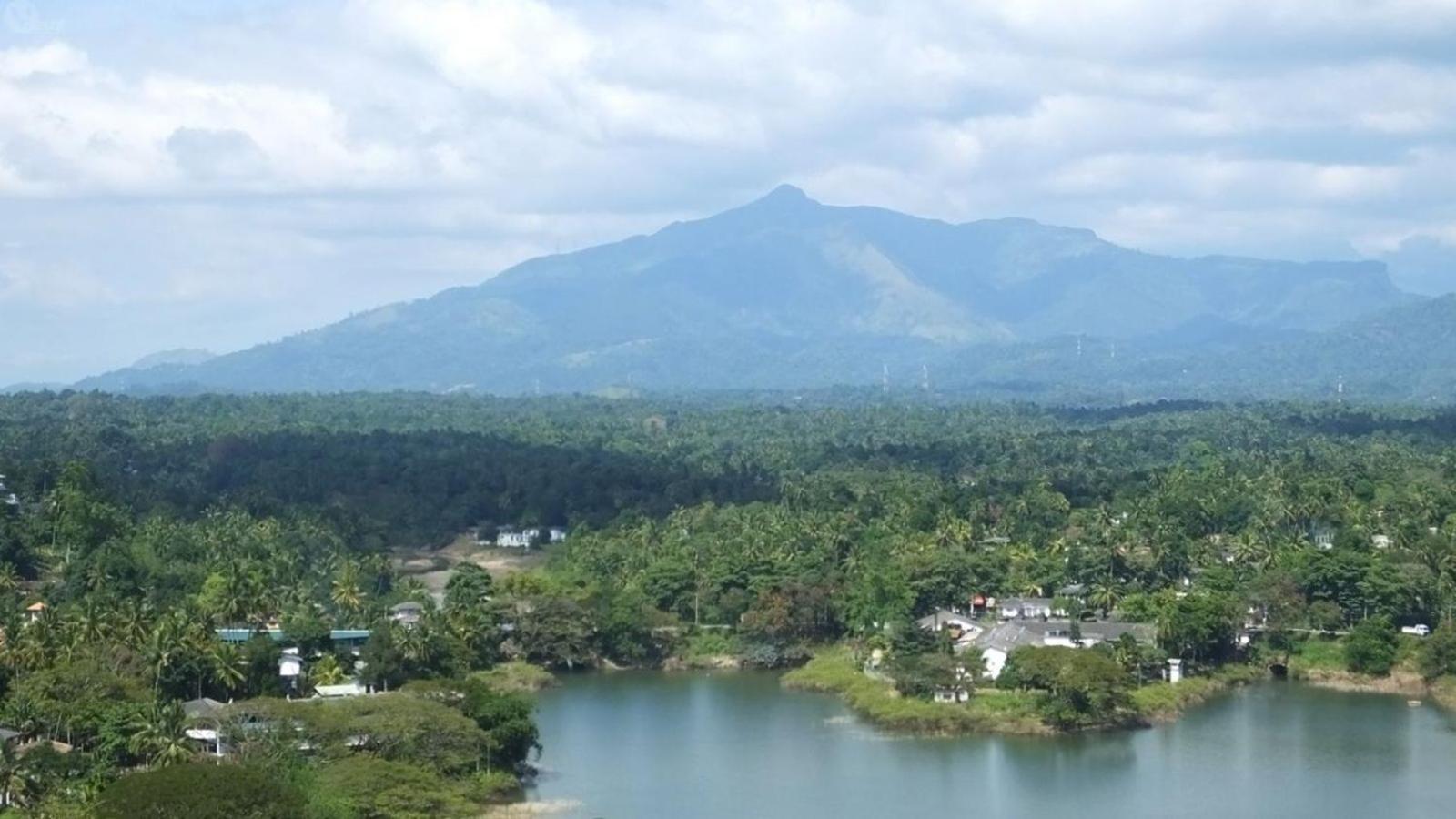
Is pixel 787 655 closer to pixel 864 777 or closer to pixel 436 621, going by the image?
pixel 436 621

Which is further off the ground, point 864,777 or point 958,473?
point 958,473

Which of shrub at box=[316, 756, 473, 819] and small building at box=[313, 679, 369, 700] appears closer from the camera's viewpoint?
shrub at box=[316, 756, 473, 819]

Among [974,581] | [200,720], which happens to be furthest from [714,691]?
[200,720]

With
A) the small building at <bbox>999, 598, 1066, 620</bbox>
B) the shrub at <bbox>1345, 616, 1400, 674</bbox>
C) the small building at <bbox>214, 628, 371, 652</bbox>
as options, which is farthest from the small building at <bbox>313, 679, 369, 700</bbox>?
the shrub at <bbox>1345, 616, 1400, 674</bbox>

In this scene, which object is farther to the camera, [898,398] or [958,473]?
[898,398]

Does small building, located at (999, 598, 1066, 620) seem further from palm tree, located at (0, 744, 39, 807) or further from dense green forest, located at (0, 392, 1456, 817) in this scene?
palm tree, located at (0, 744, 39, 807)

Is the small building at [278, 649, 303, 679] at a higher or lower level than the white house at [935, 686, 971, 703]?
higher

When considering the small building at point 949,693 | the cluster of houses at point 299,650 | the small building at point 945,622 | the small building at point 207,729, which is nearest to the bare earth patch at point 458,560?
Result: the cluster of houses at point 299,650

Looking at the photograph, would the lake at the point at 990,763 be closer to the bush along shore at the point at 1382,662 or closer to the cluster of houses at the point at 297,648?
the bush along shore at the point at 1382,662
